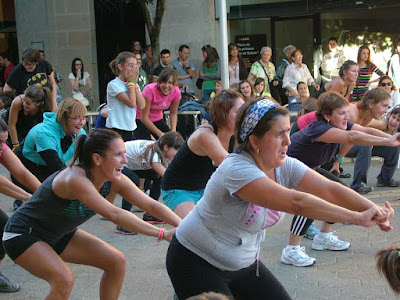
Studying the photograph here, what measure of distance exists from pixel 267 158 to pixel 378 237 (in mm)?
3876

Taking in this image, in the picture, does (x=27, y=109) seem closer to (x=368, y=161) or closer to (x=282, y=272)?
(x=282, y=272)

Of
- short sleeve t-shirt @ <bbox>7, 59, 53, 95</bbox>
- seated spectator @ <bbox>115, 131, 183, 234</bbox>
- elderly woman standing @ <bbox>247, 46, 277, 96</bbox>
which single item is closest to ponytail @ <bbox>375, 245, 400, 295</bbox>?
seated spectator @ <bbox>115, 131, 183, 234</bbox>

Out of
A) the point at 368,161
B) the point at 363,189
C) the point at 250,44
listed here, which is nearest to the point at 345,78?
the point at 368,161

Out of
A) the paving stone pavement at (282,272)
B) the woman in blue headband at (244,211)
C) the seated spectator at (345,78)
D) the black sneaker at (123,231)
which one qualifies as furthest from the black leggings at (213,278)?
the seated spectator at (345,78)

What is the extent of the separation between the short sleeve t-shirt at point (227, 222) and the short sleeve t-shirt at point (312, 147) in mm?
2509

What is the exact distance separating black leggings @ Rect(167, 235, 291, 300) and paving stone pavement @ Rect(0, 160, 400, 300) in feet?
6.30

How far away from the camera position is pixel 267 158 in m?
3.31

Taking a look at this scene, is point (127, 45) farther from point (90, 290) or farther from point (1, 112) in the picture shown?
point (90, 290)

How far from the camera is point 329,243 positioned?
21.1 ft

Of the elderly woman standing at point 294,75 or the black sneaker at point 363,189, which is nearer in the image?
the black sneaker at point 363,189

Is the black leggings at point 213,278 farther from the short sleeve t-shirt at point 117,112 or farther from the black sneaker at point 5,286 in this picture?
the short sleeve t-shirt at point 117,112

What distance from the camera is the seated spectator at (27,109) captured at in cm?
754

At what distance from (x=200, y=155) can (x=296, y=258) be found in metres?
1.79

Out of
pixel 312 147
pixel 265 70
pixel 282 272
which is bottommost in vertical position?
pixel 282 272
